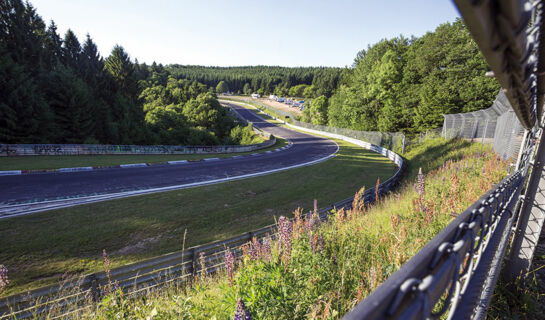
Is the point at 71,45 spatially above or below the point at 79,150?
above

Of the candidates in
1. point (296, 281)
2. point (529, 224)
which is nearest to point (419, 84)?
point (529, 224)

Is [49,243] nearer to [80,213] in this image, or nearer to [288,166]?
[80,213]

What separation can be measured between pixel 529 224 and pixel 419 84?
53086mm

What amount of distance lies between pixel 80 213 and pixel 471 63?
53.4 m

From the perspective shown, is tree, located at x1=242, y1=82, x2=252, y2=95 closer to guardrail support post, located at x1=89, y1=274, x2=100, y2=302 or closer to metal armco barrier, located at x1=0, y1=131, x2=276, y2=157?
metal armco barrier, located at x1=0, y1=131, x2=276, y2=157

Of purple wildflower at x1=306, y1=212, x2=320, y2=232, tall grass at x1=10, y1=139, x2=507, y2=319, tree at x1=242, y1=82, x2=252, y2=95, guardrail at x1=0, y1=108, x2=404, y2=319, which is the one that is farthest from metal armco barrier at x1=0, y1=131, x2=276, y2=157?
tree at x1=242, y1=82, x2=252, y2=95

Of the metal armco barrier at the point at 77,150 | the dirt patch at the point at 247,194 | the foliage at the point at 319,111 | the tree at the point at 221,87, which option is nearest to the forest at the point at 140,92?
the metal armco barrier at the point at 77,150

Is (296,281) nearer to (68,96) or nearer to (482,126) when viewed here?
(482,126)

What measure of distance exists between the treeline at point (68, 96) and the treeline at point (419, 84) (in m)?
33.0

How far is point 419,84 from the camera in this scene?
48406 mm

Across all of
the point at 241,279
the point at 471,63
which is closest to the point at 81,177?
the point at 241,279

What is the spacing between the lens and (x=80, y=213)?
37.9 ft

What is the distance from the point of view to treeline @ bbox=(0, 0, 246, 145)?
27.1 m

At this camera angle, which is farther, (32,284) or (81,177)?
(81,177)
